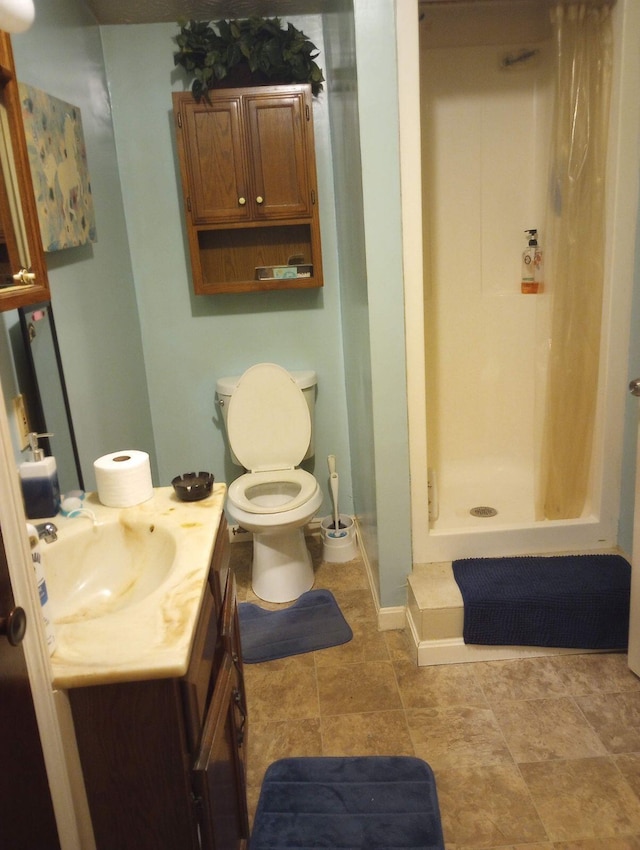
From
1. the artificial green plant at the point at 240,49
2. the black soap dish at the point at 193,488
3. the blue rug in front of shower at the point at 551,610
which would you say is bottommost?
the blue rug in front of shower at the point at 551,610

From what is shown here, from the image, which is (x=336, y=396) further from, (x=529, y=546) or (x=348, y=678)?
(x=348, y=678)

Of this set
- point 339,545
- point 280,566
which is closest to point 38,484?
point 280,566

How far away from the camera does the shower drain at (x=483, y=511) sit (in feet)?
9.81

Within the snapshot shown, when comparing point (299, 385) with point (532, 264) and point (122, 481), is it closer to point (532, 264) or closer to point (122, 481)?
point (532, 264)

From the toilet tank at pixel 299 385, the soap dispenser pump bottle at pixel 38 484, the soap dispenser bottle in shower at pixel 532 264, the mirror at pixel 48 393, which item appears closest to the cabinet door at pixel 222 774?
the soap dispenser pump bottle at pixel 38 484

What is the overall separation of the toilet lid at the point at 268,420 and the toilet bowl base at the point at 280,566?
36 cm

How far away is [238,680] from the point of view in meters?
1.77

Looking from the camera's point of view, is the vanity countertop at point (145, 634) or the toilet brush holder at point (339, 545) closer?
the vanity countertop at point (145, 634)

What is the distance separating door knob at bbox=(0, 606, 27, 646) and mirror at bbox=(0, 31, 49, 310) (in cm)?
65

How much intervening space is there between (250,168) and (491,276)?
3.88ft

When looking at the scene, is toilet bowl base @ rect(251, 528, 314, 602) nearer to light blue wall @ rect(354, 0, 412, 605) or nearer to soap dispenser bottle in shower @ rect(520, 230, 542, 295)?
light blue wall @ rect(354, 0, 412, 605)

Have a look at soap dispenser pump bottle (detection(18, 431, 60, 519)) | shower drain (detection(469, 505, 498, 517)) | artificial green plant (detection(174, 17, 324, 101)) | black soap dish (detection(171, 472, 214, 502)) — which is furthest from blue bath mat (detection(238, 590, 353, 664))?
artificial green plant (detection(174, 17, 324, 101))

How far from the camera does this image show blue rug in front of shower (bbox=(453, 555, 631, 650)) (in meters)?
2.25

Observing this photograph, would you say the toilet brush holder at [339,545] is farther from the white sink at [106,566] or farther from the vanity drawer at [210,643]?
the white sink at [106,566]
